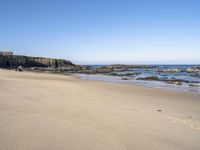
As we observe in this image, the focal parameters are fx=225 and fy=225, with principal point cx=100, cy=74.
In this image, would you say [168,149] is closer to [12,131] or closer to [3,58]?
[12,131]

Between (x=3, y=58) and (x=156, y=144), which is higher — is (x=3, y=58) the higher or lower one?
the higher one

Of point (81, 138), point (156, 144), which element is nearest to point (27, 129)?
point (81, 138)

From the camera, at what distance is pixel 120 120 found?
18.2ft

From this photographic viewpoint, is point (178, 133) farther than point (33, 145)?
Yes

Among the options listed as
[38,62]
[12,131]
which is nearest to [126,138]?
[12,131]

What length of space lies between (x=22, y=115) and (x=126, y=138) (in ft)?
8.81

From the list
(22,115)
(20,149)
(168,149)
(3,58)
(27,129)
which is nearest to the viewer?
(20,149)

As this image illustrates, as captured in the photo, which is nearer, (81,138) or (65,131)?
(81,138)

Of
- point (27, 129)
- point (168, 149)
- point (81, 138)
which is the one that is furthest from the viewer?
point (27, 129)

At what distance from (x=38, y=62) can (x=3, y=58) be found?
41.7 ft

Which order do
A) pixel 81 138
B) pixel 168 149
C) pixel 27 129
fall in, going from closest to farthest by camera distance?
pixel 168 149, pixel 81 138, pixel 27 129

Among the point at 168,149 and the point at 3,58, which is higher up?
the point at 3,58

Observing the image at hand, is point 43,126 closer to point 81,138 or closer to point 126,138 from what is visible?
point 81,138

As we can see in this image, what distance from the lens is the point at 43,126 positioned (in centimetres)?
466
